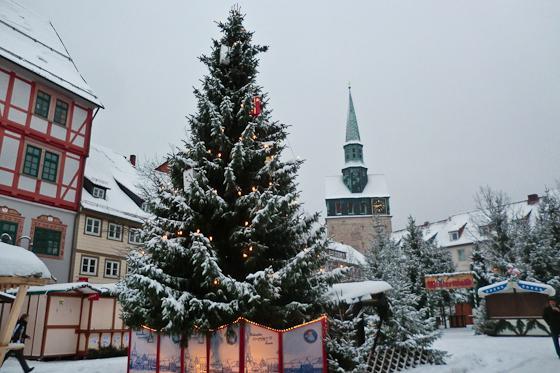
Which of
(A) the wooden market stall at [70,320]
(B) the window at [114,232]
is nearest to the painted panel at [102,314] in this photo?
(A) the wooden market stall at [70,320]

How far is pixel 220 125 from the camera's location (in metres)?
11.5

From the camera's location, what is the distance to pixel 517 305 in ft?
75.0

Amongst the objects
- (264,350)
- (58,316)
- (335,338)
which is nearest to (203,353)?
(264,350)

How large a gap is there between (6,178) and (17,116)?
10.6 ft

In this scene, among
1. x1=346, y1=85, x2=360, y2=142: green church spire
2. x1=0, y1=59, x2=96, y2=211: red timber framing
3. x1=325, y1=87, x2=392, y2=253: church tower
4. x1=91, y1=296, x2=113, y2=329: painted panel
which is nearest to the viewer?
x1=91, y1=296, x2=113, y2=329: painted panel

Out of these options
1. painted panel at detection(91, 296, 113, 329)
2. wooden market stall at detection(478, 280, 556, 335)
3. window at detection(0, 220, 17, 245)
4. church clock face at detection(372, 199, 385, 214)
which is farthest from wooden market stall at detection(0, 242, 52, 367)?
church clock face at detection(372, 199, 385, 214)

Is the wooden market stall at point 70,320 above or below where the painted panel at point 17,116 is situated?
below

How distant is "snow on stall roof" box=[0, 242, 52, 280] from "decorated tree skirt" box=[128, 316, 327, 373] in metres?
4.34

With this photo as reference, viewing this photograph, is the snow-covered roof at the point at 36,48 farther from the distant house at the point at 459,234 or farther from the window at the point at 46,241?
the distant house at the point at 459,234

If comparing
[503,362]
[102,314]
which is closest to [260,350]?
[503,362]

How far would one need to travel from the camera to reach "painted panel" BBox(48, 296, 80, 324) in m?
17.9

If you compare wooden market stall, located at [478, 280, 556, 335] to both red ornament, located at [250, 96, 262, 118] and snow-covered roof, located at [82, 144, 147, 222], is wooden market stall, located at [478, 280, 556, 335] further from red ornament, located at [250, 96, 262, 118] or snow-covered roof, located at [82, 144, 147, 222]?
snow-covered roof, located at [82, 144, 147, 222]

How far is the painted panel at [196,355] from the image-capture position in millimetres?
10250

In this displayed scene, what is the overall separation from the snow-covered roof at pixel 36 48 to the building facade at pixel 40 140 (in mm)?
68
